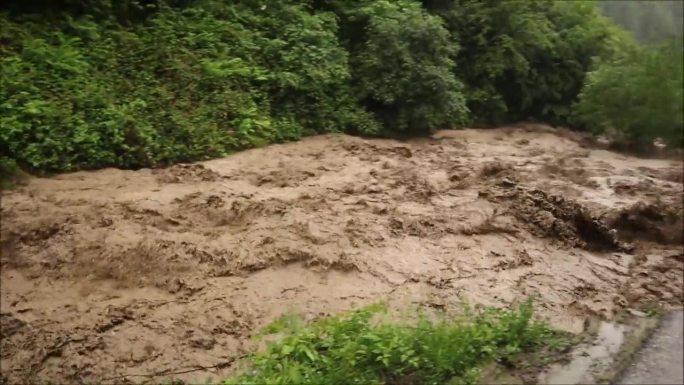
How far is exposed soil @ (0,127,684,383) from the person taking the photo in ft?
16.6

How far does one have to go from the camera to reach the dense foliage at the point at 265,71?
7.61 meters

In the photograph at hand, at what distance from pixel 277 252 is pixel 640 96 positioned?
571 cm

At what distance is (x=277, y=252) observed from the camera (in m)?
6.12

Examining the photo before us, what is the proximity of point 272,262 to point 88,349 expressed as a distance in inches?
62.6

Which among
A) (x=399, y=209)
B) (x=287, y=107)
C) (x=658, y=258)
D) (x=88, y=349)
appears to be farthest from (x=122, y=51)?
(x=658, y=258)

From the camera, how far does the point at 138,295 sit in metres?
5.54

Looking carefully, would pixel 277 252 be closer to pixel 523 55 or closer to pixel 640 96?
pixel 640 96

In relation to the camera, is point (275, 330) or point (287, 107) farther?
point (287, 107)

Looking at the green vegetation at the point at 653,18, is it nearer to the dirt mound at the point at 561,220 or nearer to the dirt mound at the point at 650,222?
the dirt mound at the point at 650,222

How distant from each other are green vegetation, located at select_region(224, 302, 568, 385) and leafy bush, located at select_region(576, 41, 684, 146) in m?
5.17

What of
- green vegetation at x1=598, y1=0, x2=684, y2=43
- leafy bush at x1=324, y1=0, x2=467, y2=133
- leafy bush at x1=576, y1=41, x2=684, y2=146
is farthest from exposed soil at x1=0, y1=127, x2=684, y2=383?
leafy bush at x1=324, y1=0, x2=467, y2=133

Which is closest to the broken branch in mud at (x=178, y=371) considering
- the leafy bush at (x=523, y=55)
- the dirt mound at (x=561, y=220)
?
the dirt mound at (x=561, y=220)

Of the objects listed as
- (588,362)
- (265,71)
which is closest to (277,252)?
(588,362)

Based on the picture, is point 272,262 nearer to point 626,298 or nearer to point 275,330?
point 275,330
